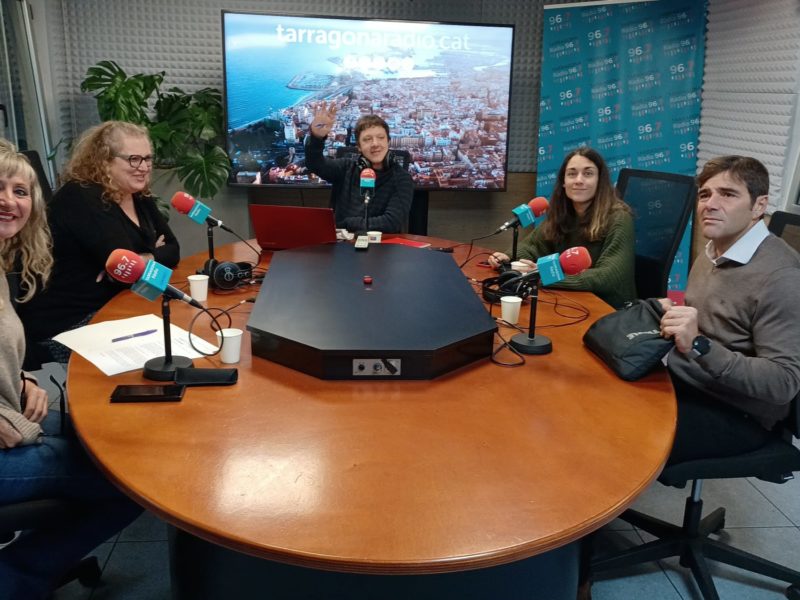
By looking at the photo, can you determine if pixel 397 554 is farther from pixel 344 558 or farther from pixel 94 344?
pixel 94 344

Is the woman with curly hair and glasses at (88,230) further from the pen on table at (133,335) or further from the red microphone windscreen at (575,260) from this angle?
the red microphone windscreen at (575,260)

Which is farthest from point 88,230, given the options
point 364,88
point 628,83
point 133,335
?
point 628,83

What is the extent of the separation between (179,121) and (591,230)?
2.95m

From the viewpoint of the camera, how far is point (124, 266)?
1.35 metres

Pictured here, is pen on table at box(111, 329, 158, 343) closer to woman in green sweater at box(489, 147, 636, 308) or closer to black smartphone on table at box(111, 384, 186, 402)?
black smartphone on table at box(111, 384, 186, 402)

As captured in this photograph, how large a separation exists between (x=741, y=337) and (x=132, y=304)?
1.73 meters

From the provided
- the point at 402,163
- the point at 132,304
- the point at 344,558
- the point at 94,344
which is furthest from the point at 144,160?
the point at 344,558

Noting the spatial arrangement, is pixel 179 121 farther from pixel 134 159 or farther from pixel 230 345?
pixel 230 345

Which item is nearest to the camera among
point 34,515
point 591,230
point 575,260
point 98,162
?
point 34,515

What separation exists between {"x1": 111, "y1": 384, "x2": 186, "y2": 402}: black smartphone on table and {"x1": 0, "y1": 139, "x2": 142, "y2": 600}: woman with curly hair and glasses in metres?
0.20

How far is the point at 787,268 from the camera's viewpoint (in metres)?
1.61

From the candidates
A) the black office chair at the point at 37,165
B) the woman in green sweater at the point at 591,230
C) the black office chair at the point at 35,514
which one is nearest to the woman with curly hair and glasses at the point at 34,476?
the black office chair at the point at 35,514

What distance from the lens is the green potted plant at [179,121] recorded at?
415 cm

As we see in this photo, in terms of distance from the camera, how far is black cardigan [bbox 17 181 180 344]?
87.8 inches
